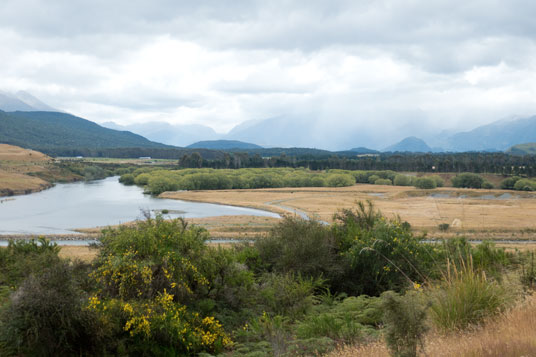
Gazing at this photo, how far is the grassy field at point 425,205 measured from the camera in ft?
183

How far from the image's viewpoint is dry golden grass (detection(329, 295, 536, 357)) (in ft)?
17.1

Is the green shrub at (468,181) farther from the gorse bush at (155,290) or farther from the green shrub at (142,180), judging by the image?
the gorse bush at (155,290)

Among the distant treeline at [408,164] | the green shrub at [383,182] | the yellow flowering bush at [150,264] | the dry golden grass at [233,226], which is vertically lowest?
the dry golden grass at [233,226]

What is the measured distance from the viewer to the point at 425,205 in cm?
8375

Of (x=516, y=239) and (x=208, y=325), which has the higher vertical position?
(x=208, y=325)

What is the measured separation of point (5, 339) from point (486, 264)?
49.7 feet

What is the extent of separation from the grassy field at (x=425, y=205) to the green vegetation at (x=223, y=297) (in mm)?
30191

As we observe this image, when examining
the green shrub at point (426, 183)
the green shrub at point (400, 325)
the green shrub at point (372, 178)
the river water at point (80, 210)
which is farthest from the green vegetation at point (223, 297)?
the green shrub at point (372, 178)

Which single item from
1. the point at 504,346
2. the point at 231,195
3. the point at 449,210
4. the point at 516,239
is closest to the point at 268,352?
the point at 504,346

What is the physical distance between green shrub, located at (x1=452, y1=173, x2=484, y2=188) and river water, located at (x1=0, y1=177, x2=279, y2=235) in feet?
222

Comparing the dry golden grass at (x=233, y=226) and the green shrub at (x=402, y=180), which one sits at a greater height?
the green shrub at (x=402, y=180)

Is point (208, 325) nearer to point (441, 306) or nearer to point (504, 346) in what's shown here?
point (441, 306)

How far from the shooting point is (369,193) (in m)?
108

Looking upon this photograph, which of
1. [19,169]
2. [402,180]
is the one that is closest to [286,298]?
[402,180]
